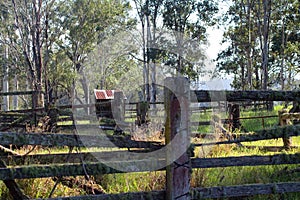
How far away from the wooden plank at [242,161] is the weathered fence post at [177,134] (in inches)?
8.3

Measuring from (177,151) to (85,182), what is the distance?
1.26 m

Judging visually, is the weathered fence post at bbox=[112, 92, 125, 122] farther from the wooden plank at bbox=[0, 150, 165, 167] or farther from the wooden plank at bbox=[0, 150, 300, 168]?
the wooden plank at bbox=[0, 150, 300, 168]

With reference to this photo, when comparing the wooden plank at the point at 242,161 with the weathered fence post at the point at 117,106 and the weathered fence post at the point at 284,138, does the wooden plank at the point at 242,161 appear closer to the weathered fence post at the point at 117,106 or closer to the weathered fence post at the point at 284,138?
the weathered fence post at the point at 284,138

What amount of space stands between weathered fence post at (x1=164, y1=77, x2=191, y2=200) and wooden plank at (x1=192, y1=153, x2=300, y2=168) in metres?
0.21

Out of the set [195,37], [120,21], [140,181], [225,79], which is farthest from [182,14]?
[140,181]

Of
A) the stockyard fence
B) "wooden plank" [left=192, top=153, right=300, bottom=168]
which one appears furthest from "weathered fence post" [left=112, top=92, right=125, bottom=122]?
"wooden plank" [left=192, top=153, right=300, bottom=168]

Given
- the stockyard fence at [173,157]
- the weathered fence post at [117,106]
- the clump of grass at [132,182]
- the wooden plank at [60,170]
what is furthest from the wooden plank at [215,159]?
the weathered fence post at [117,106]

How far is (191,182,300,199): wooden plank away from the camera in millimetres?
2837

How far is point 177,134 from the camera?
2.64 m

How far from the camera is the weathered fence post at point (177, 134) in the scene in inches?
104

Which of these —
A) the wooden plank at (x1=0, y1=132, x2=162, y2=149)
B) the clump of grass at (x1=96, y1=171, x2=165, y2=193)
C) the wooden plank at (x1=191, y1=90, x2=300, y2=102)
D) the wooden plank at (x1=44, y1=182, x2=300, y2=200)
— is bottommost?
the clump of grass at (x1=96, y1=171, x2=165, y2=193)

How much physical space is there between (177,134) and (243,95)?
695 mm

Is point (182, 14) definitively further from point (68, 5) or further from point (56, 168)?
point (56, 168)

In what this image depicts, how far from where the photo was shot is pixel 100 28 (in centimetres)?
2681
